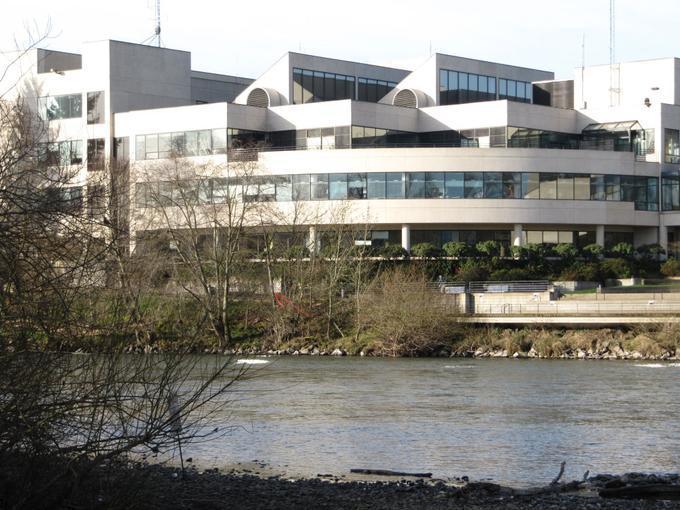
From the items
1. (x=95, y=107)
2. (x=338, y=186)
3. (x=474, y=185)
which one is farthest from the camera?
(x=95, y=107)

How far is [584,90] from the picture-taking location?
316 feet

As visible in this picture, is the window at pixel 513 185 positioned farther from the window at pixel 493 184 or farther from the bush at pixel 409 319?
the bush at pixel 409 319

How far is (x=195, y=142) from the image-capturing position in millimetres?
84812

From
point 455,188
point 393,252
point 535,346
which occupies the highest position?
point 455,188

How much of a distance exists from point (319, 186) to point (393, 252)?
8.57m

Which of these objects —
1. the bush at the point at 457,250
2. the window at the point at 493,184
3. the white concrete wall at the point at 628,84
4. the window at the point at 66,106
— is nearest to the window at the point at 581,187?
the window at the point at 493,184

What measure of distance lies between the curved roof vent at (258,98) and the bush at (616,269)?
29111mm

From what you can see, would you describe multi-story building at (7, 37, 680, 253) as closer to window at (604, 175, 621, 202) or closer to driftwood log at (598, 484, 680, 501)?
window at (604, 175, 621, 202)

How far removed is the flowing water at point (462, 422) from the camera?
26344mm

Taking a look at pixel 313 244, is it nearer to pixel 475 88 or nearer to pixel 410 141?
pixel 410 141

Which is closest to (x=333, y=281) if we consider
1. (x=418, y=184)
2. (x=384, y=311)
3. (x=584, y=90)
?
(x=384, y=311)

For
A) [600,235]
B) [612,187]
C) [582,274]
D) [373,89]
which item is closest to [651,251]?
[600,235]

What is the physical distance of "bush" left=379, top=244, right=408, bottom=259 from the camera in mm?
75250

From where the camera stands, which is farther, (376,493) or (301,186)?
(301,186)
